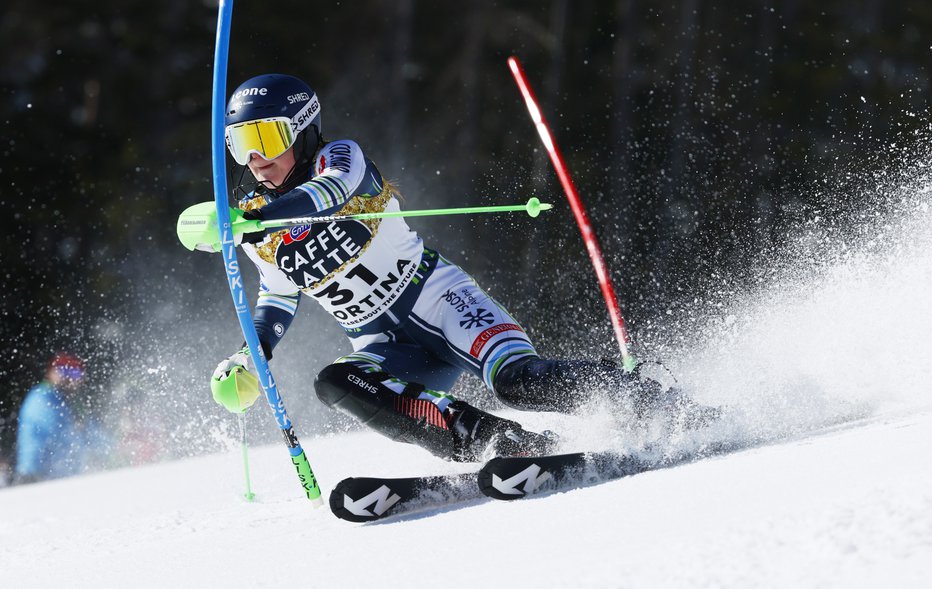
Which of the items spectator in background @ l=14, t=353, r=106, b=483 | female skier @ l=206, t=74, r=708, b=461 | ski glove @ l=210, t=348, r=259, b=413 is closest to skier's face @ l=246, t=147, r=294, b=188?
female skier @ l=206, t=74, r=708, b=461

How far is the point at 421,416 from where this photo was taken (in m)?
3.63

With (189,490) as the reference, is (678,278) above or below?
above

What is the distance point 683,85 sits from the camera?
15.1 metres

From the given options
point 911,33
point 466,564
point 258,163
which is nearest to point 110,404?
point 258,163

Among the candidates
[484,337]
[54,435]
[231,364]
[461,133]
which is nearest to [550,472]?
[484,337]

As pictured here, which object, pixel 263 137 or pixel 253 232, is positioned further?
pixel 263 137

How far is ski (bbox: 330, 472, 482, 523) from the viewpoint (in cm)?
337

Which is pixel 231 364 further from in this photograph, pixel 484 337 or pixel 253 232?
pixel 484 337

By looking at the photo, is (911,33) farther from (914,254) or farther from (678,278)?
(914,254)

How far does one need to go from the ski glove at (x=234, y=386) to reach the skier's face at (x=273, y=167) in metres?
0.61

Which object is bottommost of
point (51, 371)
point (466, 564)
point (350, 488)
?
point (51, 371)

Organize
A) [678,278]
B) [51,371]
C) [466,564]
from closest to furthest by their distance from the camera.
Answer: [466,564] < [678,278] < [51,371]

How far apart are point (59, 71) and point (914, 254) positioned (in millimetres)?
13520

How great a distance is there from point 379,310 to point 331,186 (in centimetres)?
65
